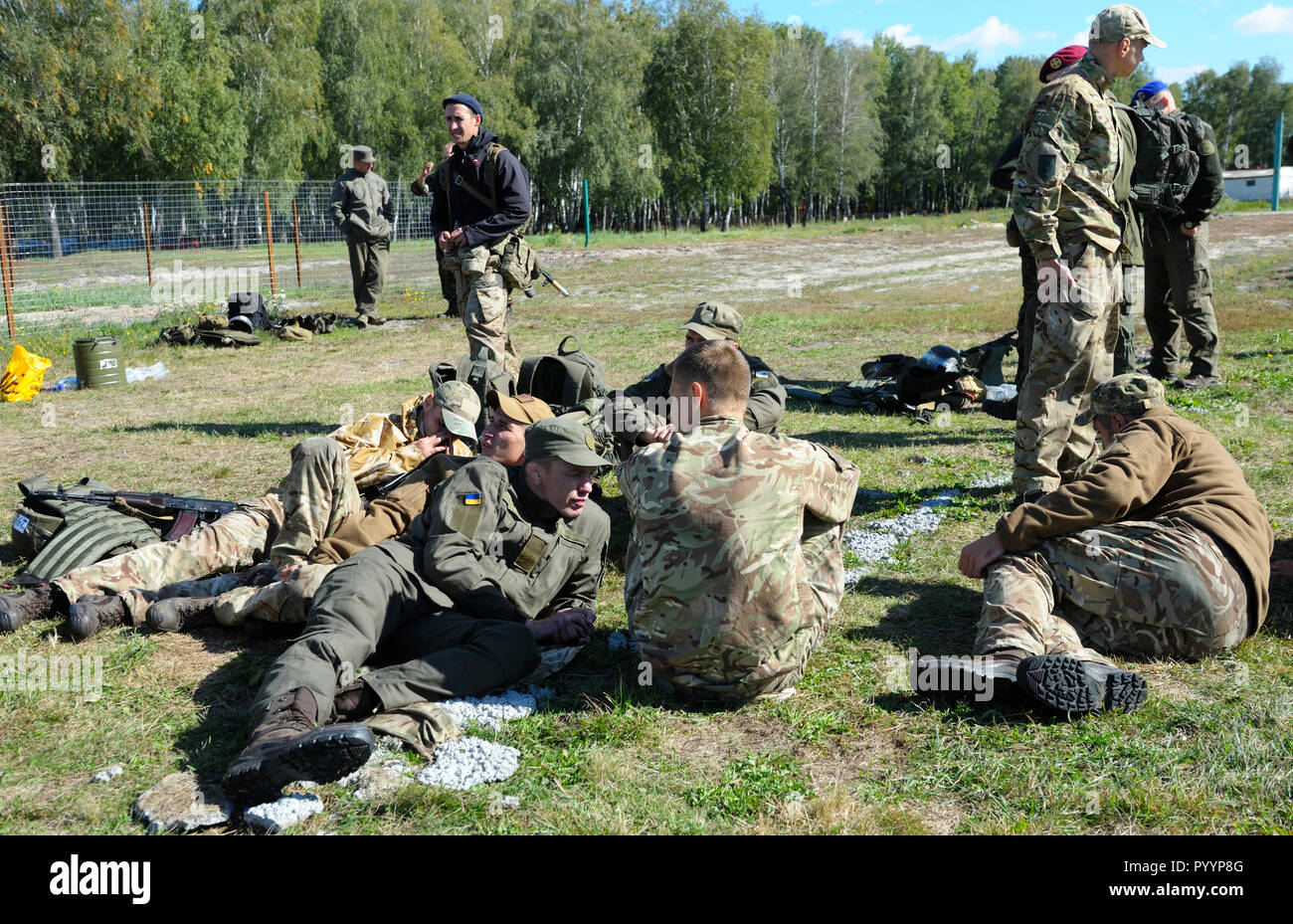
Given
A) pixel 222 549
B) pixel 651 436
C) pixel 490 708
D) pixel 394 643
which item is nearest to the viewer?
pixel 490 708

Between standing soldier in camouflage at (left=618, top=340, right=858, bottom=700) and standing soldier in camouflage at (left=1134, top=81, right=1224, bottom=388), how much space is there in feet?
23.8

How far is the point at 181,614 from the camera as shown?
464 centimetres

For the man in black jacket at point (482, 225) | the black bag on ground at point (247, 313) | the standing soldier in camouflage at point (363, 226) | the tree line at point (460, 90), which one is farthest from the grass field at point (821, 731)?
the tree line at point (460, 90)

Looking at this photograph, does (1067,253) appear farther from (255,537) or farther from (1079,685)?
(255,537)

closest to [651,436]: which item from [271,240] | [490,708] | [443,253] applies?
[490,708]

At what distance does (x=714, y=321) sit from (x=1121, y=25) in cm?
270

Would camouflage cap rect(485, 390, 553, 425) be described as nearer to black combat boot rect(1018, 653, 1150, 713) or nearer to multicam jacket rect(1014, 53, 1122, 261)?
black combat boot rect(1018, 653, 1150, 713)

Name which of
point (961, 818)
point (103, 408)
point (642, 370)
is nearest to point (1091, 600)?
point (961, 818)

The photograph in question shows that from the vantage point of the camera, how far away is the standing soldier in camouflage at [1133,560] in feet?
12.8

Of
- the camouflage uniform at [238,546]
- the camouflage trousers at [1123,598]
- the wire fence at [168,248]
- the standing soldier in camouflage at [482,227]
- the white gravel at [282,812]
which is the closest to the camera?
the white gravel at [282,812]

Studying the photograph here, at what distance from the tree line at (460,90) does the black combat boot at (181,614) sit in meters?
29.6

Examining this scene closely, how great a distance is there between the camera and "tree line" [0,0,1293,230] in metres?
34.6

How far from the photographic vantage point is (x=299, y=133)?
1714 inches

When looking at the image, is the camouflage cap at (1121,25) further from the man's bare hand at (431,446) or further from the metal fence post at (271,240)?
the metal fence post at (271,240)
